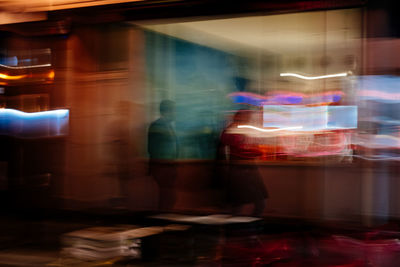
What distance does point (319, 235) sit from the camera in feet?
14.9

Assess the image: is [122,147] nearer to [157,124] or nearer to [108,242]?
[157,124]

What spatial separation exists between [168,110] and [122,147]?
2.00 feet

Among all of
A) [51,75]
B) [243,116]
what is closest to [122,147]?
[51,75]

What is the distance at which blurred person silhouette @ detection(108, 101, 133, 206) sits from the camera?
5160 mm

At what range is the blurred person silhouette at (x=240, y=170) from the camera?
16.5 feet

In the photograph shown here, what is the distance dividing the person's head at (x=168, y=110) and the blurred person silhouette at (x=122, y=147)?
33 centimetres

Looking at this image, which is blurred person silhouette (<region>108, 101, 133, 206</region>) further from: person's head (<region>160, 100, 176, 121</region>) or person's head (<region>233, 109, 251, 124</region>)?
person's head (<region>233, 109, 251, 124</region>)

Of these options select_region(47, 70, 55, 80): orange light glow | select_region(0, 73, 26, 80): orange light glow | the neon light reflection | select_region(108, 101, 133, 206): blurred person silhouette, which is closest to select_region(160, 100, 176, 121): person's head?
select_region(108, 101, 133, 206): blurred person silhouette

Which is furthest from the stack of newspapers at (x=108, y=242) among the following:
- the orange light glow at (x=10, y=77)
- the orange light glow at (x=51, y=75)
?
the orange light glow at (x=10, y=77)

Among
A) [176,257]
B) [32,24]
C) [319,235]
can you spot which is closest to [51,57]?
[32,24]

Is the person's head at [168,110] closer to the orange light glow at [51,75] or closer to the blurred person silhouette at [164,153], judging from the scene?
the blurred person silhouette at [164,153]

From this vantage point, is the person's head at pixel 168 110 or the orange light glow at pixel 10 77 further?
the orange light glow at pixel 10 77

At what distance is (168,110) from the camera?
5.19 m

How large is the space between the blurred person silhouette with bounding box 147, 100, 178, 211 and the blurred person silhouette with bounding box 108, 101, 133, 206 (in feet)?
0.78
